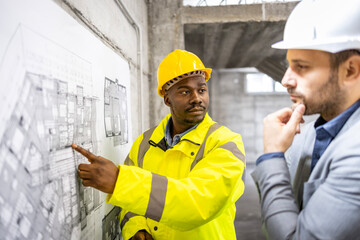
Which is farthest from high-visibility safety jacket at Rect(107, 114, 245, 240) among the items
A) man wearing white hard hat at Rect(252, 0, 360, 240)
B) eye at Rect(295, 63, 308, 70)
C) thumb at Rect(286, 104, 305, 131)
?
eye at Rect(295, 63, 308, 70)

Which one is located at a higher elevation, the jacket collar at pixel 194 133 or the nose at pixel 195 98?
the nose at pixel 195 98

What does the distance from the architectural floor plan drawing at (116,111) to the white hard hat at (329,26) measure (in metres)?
1.04

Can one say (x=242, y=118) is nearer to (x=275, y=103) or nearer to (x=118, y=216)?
(x=275, y=103)

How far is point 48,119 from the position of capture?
942 mm

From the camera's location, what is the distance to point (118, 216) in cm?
180

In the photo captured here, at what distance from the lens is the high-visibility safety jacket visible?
3.50 ft

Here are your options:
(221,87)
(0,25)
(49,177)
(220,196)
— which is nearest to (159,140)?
(220,196)

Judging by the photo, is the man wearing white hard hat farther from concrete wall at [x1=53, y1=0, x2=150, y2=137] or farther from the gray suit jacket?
concrete wall at [x1=53, y1=0, x2=150, y2=137]

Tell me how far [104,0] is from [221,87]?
10.0 m

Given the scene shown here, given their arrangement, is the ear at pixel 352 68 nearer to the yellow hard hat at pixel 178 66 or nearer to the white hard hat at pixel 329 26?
the white hard hat at pixel 329 26

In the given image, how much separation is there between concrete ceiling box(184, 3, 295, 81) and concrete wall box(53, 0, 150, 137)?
896 mm

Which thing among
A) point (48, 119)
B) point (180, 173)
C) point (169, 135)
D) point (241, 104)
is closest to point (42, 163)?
point (48, 119)

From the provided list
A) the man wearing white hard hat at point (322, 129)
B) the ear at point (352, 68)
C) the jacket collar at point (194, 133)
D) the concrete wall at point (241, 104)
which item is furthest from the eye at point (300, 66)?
the concrete wall at point (241, 104)

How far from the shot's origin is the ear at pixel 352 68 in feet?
2.73
